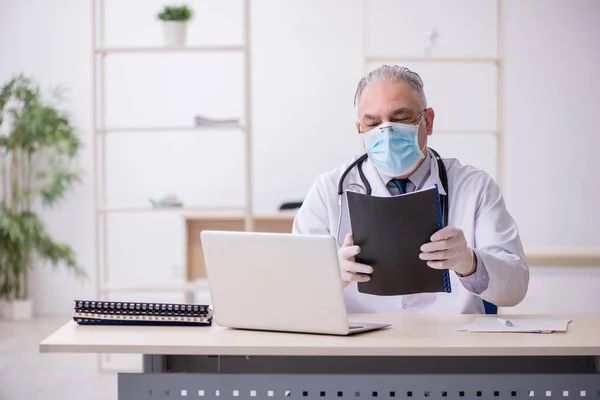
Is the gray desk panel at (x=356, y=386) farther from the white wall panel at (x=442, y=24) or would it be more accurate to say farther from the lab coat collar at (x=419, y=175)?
the white wall panel at (x=442, y=24)

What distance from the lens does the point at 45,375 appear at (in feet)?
13.9

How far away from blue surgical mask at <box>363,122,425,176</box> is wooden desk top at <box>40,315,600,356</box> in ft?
1.87

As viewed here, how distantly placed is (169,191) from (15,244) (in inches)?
45.6

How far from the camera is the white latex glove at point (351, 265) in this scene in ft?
6.36

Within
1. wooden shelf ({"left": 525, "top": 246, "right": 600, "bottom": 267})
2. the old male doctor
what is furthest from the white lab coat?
wooden shelf ({"left": 525, "top": 246, "right": 600, "bottom": 267})

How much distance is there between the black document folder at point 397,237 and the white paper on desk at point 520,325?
118mm

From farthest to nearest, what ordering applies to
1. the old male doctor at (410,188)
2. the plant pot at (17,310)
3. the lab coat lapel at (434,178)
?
the plant pot at (17,310) < the lab coat lapel at (434,178) < the old male doctor at (410,188)

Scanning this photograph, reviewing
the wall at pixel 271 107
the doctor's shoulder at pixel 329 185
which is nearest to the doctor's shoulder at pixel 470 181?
the doctor's shoulder at pixel 329 185

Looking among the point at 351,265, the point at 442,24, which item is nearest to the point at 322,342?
the point at 351,265

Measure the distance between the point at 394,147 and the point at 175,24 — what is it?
243cm

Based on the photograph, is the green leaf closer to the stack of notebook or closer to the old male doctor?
the old male doctor

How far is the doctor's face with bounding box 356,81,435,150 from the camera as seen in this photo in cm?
234

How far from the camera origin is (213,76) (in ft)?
19.8

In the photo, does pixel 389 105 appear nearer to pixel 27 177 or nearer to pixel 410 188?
pixel 410 188
